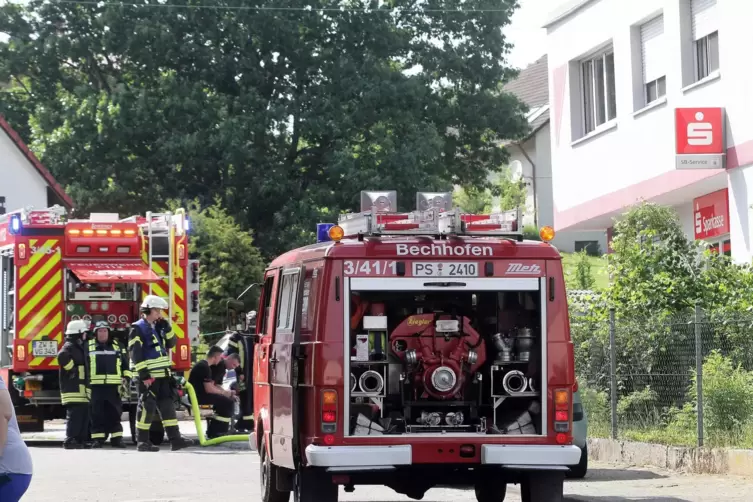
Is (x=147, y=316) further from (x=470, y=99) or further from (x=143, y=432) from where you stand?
(x=470, y=99)

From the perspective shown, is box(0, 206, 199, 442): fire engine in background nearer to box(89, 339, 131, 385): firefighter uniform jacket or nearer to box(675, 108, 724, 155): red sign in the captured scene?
box(89, 339, 131, 385): firefighter uniform jacket

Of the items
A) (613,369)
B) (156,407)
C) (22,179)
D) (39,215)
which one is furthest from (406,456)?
(22,179)

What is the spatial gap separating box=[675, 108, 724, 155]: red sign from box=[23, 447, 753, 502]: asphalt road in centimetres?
688

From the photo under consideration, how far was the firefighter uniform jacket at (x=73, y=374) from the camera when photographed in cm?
1894

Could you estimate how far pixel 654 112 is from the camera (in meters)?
23.0

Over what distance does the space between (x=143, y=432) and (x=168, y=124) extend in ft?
74.5

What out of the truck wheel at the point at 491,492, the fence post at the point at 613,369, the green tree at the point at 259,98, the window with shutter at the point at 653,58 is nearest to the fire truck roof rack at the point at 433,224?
the truck wheel at the point at 491,492

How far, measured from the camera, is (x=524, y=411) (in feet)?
34.5

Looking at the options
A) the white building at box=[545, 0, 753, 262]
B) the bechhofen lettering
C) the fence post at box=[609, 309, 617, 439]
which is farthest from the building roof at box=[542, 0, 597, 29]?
the bechhofen lettering

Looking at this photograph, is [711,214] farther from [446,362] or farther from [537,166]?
[537,166]

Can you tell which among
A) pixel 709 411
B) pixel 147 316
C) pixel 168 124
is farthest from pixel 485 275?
pixel 168 124

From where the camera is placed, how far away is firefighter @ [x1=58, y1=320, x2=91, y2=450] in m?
19.0

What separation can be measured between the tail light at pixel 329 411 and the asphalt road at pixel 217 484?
104 inches

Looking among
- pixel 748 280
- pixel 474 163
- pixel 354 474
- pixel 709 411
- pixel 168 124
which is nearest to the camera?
pixel 354 474
